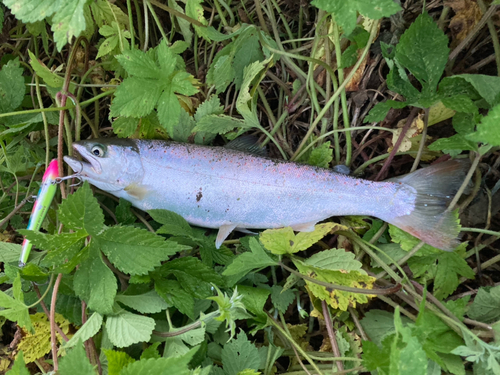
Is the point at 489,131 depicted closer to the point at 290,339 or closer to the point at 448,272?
the point at 448,272

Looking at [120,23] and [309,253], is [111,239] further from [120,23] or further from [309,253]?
[120,23]

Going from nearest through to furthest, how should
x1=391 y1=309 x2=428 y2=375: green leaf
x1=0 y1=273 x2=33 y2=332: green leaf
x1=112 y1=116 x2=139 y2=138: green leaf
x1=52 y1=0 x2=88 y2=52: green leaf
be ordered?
x1=391 y1=309 x2=428 y2=375: green leaf
x1=52 y1=0 x2=88 y2=52: green leaf
x1=0 y1=273 x2=33 y2=332: green leaf
x1=112 y1=116 x2=139 y2=138: green leaf

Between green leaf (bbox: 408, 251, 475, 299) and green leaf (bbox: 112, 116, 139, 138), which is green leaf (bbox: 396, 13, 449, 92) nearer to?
green leaf (bbox: 408, 251, 475, 299)

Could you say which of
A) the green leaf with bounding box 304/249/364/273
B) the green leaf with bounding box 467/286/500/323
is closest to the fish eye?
the green leaf with bounding box 304/249/364/273

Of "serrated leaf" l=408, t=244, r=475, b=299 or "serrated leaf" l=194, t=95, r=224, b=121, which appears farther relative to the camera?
"serrated leaf" l=194, t=95, r=224, b=121

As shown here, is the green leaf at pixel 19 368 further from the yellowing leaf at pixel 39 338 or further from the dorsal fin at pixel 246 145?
the dorsal fin at pixel 246 145

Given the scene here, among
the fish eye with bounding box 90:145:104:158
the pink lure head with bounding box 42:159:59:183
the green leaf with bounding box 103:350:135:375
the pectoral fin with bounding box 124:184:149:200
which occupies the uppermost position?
the fish eye with bounding box 90:145:104:158

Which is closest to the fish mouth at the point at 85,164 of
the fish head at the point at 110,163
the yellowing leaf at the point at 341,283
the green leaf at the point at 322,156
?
the fish head at the point at 110,163

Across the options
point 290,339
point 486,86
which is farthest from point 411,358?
point 486,86
